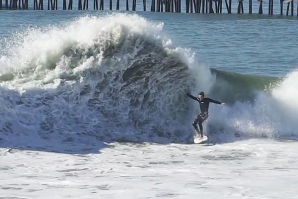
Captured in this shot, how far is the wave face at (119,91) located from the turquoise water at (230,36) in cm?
169

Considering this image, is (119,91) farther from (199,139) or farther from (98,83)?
(199,139)

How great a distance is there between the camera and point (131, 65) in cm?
1848

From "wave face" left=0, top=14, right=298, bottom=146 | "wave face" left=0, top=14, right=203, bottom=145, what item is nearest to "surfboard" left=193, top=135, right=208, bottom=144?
"wave face" left=0, top=14, right=298, bottom=146

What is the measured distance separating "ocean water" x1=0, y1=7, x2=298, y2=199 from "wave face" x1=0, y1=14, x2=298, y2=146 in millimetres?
24

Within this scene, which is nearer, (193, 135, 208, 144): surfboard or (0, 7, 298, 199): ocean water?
(0, 7, 298, 199): ocean water

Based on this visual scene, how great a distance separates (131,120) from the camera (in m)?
17.4

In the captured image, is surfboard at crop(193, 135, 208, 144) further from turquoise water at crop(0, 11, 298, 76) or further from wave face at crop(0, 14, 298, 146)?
turquoise water at crop(0, 11, 298, 76)

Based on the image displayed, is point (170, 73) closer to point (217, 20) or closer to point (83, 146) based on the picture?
point (83, 146)

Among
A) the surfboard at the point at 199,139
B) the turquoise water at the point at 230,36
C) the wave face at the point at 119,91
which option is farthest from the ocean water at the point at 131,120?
the turquoise water at the point at 230,36

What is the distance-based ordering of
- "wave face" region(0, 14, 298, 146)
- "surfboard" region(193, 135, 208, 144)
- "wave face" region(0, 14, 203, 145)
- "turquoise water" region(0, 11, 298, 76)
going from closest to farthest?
"surfboard" region(193, 135, 208, 144), "wave face" region(0, 14, 203, 145), "wave face" region(0, 14, 298, 146), "turquoise water" region(0, 11, 298, 76)

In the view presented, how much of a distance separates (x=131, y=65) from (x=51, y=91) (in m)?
2.16

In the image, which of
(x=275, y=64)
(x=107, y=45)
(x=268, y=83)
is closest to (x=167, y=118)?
(x=107, y=45)

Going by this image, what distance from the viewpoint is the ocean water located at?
1238 cm

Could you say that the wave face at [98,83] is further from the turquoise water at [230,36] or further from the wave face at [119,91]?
the turquoise water at [230,36]
